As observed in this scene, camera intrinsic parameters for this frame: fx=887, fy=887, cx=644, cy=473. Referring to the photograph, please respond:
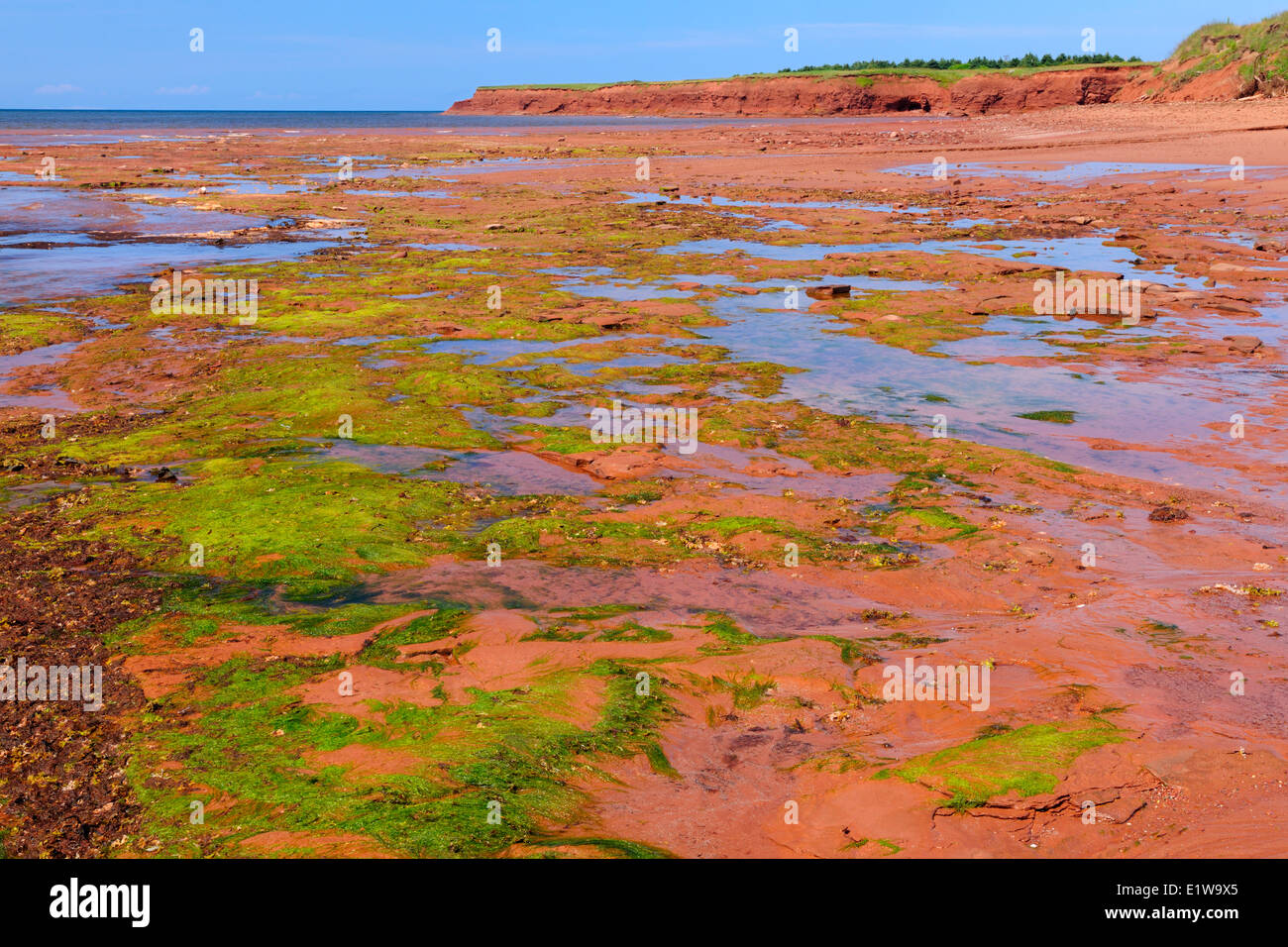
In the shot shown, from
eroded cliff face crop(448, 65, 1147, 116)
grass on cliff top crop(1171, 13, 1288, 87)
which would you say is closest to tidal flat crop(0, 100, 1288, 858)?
grass on cliff top crop(1171, 13, 1288, 87)

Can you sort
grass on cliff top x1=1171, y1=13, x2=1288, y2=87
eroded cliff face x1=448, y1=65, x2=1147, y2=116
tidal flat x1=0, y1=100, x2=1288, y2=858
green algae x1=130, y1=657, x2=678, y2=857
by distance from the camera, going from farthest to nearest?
1. eroded cliff face x1=448, y1=65, x2=1147, y2=116
2. grass on cliff top x1=1171, y1=13, x2=1288, y2=87
3. tidal flat x1=0, y1=100, x2=1288, y2=858
4. green algae x1=130, y1=657, x2=678, y2=857

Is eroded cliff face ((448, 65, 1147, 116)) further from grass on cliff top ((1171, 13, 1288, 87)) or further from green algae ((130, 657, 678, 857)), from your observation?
green algae ((130, 657, 678, 857))

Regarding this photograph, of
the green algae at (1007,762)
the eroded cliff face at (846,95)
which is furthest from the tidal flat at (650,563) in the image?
the eroded cliff face at (846,95)

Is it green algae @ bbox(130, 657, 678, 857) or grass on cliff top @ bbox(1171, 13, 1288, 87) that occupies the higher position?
grass on cliff top @ bbox(1171, 13, 1288, 87)

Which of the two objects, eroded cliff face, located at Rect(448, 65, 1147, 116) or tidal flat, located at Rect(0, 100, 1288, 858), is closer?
tidal flat, located at Rect(0, 100, 1288, 858)

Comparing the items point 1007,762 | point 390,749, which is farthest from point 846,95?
point 390,749

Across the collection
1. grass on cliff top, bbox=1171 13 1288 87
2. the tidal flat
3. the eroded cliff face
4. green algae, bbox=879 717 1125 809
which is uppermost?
the eroded cliff face

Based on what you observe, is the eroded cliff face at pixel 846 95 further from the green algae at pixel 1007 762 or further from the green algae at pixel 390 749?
the green algae at pixel 390 749
